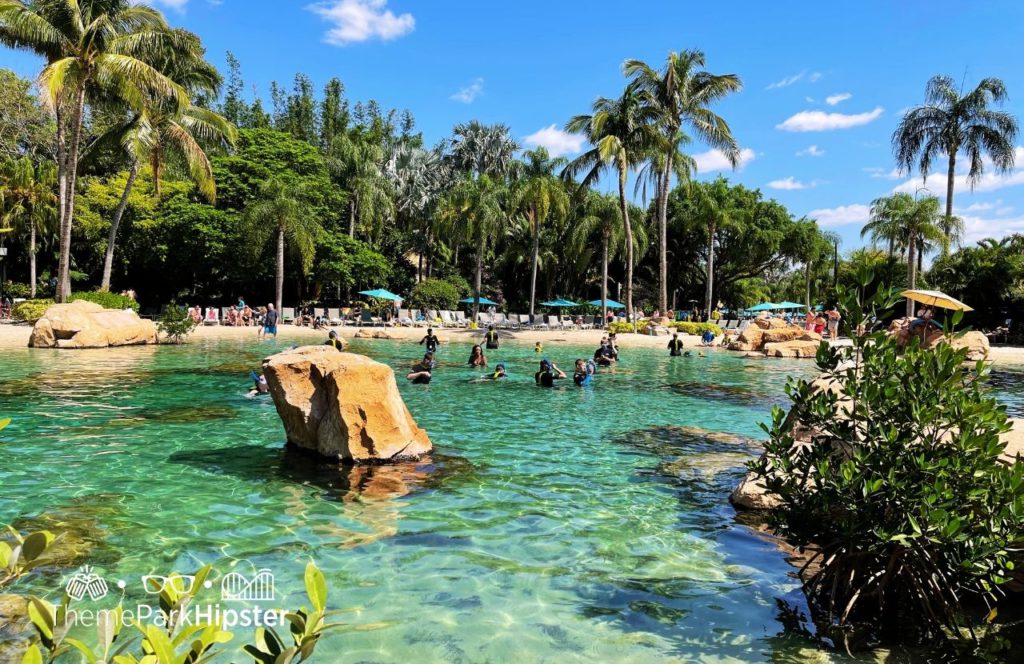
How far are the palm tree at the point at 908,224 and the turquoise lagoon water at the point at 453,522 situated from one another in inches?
1251

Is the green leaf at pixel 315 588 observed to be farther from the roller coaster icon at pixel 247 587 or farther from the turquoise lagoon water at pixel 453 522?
the roller coaster icon at pixel 247 587

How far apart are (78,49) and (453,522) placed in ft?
88.7

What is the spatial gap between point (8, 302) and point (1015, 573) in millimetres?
47070

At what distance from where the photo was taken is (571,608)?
505 centimetres

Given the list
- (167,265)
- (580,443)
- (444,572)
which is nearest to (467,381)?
(580,443)

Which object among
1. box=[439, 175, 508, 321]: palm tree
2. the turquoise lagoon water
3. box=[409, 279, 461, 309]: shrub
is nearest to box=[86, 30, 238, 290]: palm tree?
box=[439, 175, 508, 321]: palm tree

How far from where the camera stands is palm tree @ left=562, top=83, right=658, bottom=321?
1496 inches

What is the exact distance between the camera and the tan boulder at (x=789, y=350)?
28.1 m

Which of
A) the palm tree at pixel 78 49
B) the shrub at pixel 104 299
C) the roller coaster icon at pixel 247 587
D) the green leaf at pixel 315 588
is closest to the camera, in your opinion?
the green leaf at pixel 315 588

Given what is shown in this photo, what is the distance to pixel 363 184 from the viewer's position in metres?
48.8

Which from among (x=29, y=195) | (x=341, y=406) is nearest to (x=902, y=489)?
(x=341, y=406)

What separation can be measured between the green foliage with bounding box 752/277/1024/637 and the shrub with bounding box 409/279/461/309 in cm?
4307

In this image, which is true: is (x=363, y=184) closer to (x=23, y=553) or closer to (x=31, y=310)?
(x=31, y=310)

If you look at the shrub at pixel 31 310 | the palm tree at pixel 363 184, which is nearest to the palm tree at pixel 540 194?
the palm tree at pixel 363 184
